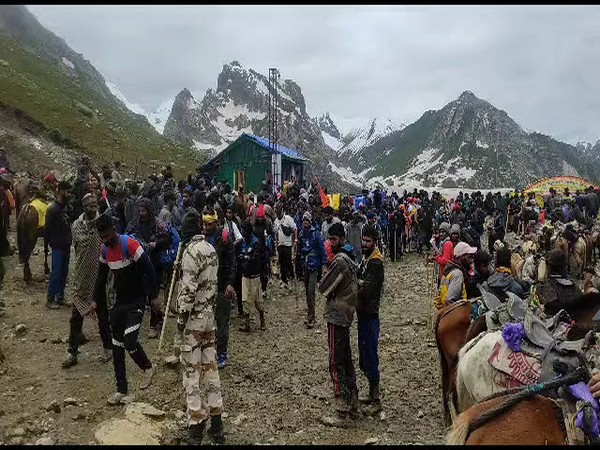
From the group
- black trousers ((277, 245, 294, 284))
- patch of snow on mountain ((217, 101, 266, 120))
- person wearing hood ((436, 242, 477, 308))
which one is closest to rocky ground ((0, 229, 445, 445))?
person wearing hood ((436, 242, 477, 308))

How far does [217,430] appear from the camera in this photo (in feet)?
18.2

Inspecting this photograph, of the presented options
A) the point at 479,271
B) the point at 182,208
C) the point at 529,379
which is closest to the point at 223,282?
the point at 479,271

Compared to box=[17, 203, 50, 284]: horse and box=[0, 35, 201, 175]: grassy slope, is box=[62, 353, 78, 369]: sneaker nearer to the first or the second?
box=[17, 203, 50, 284]: horse

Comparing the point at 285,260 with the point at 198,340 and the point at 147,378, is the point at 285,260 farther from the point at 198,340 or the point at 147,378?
the point at 198,340

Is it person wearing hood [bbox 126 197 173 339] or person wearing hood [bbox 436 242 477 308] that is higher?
A: person wearing hood [bbox 126 197 173 339]

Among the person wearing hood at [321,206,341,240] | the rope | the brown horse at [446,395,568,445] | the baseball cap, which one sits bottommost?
the brown horse at [446,395,568,445]

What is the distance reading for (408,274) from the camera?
56.1 feet

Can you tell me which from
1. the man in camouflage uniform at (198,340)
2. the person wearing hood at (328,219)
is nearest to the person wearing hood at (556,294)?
the man in camouflage uniform at (198,340)

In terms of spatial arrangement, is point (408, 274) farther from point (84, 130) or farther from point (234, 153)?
point (84, 130)

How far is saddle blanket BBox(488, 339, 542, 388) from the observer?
13.7ft

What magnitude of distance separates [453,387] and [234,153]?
94.6ft

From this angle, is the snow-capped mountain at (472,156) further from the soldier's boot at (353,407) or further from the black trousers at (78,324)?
the soldier's boot at (353,407)

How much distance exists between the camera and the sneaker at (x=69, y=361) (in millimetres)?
6980

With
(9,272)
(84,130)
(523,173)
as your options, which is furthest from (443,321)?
(523,173)
